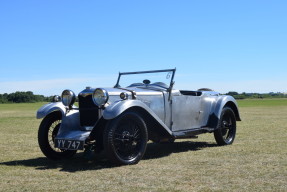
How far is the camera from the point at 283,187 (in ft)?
15.7

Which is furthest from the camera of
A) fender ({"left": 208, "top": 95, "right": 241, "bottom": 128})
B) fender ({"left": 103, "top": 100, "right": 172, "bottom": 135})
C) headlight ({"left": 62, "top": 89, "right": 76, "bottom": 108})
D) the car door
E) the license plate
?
fender ({"left": 208, "top": 95, "right": 241, "bottom": 128})

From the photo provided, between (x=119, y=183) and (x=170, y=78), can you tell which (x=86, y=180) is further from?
(x=170, y=78)

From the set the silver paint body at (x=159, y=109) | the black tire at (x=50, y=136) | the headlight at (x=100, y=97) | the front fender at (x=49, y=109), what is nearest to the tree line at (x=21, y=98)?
the silver paint body at (x=159, y=109)

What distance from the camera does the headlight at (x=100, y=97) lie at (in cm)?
657

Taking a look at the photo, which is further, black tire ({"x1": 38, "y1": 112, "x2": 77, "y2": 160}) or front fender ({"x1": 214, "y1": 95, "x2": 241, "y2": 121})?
front fender ({"x1": 214, "y1": 95, "x2": 241, "y2": 121})

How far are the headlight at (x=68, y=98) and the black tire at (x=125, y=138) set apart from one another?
50.2 inches

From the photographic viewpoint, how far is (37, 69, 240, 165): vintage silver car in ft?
21.0

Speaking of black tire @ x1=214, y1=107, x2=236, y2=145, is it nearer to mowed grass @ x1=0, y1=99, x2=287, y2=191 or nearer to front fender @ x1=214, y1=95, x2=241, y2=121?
front fender @ x1=214, y1=95, x2=241, y2=121

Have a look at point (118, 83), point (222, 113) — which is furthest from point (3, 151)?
point (222, 113)

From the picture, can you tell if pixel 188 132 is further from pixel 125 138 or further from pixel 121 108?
pixel 121 108

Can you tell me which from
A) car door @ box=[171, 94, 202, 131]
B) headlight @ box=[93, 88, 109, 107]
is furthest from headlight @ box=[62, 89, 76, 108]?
car door @ box=[171, 94, 202, 131]

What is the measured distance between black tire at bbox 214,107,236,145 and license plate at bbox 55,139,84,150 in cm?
402

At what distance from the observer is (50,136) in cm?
762

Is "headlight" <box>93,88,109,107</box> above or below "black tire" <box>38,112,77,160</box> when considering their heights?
above
